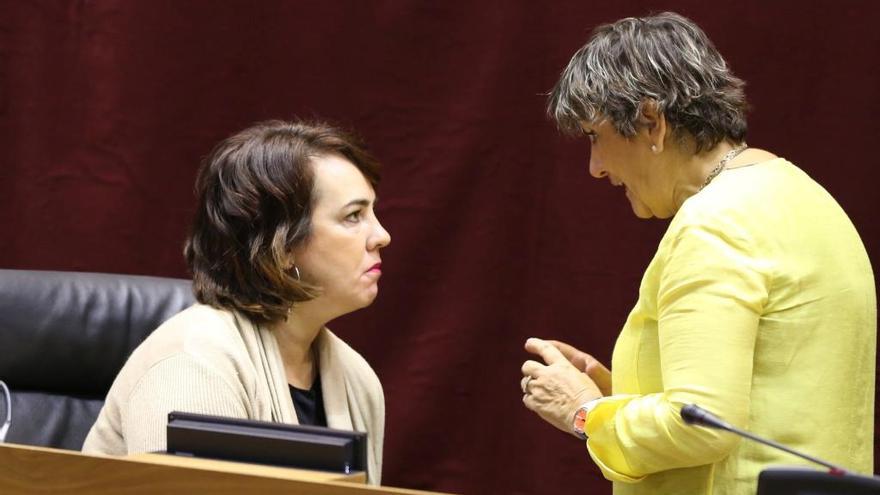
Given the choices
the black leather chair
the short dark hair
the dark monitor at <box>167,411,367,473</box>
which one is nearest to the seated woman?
the short dark hair

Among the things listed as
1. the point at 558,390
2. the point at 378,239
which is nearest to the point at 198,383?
the point at 378,239

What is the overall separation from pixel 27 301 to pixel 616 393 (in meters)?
1.13

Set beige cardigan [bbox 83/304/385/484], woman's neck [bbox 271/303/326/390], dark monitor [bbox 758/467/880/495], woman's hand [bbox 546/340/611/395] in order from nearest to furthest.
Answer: dark monitor [bbox 758/467/880/495] → beige cardigan [bbox 83/304/385/484] → woman's hand [bbox 546/340/611/395] → woman's neck [bbox 271/303/326/390]

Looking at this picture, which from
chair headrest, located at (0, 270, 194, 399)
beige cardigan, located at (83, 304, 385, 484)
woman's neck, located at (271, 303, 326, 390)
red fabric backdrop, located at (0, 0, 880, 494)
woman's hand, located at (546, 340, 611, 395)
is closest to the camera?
beige cardigan, located at (83, 304, 385, 484)

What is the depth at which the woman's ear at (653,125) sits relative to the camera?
1760 mm

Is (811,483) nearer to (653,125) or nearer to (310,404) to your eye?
(653,125)

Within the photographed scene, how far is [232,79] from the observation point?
3.11 m

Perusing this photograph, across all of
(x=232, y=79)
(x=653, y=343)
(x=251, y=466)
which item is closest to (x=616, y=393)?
(x=653, y=343)

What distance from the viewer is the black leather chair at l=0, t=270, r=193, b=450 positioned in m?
2.31

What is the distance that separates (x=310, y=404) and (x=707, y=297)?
2.88ft

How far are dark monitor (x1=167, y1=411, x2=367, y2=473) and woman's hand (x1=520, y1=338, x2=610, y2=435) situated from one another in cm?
46

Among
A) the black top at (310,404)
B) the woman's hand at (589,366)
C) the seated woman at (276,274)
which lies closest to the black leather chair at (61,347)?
the seated woman at (276,274)

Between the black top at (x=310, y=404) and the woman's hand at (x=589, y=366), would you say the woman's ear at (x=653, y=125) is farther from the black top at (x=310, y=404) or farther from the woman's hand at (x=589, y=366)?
the black top at (x=310, y=404)

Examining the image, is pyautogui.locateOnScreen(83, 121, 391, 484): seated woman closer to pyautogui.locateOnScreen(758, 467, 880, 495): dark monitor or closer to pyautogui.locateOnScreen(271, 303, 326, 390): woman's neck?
pyautogui.locateOnScreen(271, 303, 326, 390): woman's neck
